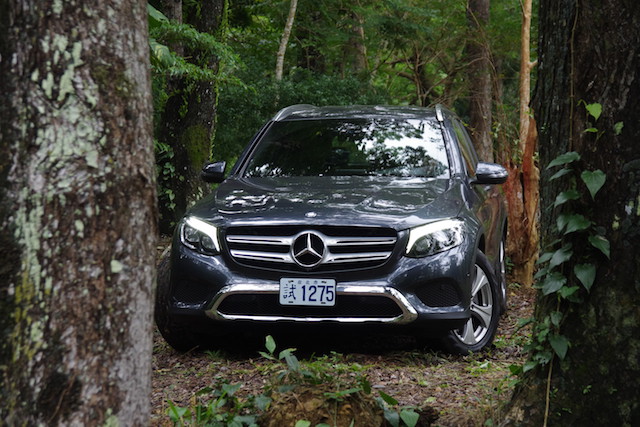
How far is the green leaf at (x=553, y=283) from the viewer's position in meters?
3.42

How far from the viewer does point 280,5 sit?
63.4 ft

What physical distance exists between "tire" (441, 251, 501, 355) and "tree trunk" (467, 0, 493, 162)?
12421 mm

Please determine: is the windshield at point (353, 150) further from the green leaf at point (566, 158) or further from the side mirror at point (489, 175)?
the green leaf at point (566, 158)

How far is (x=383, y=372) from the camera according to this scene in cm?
521

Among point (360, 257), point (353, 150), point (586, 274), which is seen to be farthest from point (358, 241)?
point (586, 274)

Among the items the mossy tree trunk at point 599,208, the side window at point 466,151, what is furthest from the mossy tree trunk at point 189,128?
the mossy tree trunk at point 599,208

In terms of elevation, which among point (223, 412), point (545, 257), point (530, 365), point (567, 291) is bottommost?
point (223, 412)

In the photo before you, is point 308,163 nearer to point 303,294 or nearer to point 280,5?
point 303,294

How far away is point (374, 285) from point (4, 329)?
3.21 meters

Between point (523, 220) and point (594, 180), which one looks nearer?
point (594, 180)

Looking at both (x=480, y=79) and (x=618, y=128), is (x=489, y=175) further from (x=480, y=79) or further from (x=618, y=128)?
(x=480, y=79)

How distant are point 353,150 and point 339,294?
5.52ft

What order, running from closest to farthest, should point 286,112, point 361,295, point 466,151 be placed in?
point 361,295, point 466,151, point 286,112

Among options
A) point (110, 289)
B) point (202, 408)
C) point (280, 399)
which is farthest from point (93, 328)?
point (202, 408)
